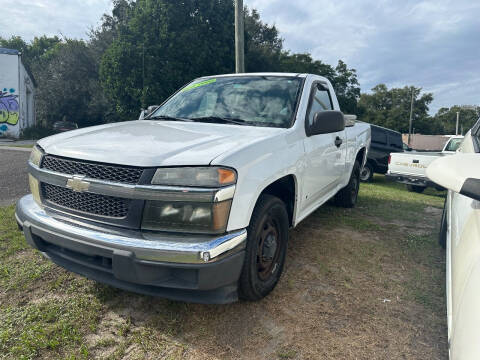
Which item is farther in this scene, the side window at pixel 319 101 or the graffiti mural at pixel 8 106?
the graffiti mural at pixel 8 106

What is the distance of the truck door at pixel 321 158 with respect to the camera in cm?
324

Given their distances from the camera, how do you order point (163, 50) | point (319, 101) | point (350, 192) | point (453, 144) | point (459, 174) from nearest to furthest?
1. point (459, 174)
2. point (319, 101)
3. point (350, 192)
4. point (453, 144)
5. point (163, 50)

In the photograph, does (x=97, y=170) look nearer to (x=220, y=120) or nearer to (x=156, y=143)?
(x=156, y=143)

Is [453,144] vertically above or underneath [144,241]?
above

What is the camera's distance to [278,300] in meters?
2.67

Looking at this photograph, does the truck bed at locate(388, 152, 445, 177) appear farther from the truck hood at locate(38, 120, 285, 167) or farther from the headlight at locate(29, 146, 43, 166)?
the headlight at locate(29, 146, 43, 166)

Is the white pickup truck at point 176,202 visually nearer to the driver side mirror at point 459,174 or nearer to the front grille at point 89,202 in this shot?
the front grille at point 89,202

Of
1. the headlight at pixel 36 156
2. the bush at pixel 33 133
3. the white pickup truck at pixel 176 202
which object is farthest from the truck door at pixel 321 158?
the bush at pixel 33 133

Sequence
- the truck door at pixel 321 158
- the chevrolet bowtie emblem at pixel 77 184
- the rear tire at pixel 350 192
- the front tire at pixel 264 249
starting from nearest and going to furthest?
the chevrolet bowtie emblem at pixel 77 184, the front tire at pixel 264 249, the truck door at pixel 321 158, the rear tire at pixel 350 192

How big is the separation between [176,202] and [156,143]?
1.80ft

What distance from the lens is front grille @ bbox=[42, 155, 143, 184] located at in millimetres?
2072

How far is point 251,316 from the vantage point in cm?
246

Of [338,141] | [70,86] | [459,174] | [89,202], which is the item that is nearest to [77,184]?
[89,202]

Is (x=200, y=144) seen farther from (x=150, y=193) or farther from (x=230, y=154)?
(x=150, y=193)
